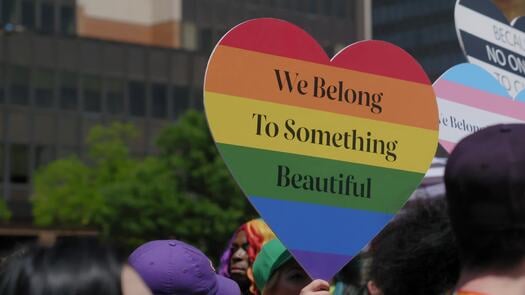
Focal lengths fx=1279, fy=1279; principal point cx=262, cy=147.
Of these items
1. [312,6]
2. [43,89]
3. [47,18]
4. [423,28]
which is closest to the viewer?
[43,89]

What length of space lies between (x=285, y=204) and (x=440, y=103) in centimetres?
107

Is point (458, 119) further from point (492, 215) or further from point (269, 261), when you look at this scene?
point (492, 215)

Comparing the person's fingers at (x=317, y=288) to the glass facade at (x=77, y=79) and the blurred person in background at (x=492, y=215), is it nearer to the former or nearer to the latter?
the blurred person in background at (x=492, y=215)

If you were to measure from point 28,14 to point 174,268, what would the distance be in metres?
45.8

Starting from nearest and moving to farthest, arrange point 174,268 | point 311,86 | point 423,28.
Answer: point 174,268
point 311,86
point 423,28

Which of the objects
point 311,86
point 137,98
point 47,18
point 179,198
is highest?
point 311,86

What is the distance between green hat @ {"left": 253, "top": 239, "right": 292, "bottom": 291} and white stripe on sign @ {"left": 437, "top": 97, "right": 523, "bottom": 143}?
2.03ft

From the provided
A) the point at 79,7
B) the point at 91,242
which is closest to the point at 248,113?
the point at 91,242

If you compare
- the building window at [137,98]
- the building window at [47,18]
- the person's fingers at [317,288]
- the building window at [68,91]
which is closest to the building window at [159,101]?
the building window at [137,98]

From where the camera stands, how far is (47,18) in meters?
48.2

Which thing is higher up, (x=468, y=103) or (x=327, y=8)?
(x=468, y=103)

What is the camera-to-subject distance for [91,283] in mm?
1993

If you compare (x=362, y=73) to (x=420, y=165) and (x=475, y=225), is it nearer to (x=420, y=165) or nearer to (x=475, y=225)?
(x=420, y=165)

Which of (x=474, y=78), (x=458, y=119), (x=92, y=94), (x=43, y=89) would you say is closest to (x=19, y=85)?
(x=43, y=89)
